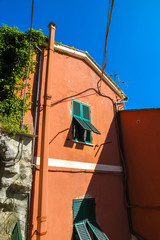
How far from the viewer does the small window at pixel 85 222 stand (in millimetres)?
5484

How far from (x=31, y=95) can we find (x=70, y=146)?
2236 mm

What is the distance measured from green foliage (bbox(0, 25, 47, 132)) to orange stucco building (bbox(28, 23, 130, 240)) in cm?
52

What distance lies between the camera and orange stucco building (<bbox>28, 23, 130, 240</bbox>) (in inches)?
203

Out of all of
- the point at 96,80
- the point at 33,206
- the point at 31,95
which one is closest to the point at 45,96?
the point at 31,95

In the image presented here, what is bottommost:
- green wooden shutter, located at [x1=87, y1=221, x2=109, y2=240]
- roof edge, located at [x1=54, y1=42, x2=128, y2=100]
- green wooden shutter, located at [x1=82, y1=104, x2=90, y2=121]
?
green wooden shutter, located at [x1=87, y1=221, x2=109, y2=240]

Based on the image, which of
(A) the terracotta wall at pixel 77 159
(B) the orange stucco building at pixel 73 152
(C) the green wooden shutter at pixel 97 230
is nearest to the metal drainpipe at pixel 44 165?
(B) the orange stucco building at pixel 73 152

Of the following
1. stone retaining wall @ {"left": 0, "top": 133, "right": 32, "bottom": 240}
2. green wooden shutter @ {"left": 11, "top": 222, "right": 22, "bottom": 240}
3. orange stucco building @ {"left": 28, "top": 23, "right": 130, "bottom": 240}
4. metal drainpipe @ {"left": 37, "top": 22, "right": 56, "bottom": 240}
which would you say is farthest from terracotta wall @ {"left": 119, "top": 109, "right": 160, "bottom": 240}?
green wooden shutter @ {"left": 11, "top": 222, "right": 22, "bottom": 240}

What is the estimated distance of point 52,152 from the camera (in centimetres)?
584

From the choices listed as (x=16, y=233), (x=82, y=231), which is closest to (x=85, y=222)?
(x=82, y=231)

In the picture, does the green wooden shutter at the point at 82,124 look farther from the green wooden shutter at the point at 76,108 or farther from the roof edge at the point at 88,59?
the roof edge at the point at 88,59

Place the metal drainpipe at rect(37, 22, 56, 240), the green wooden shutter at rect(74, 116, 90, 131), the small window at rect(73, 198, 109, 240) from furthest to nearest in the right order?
the green wooden shutter at rect(74, 116, 90, 131) < the small window at rect(73, 198, 109, 240) < the metal drainpipe at rect(37, 22, 56, 240)

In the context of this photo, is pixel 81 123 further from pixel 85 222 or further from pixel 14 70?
pixel 85 222

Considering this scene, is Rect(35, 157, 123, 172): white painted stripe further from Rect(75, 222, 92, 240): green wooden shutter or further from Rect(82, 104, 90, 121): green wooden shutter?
Rect(82, 104, 90, 121): green wooden shutter

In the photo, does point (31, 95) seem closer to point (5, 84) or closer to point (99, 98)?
point (5, 84)
